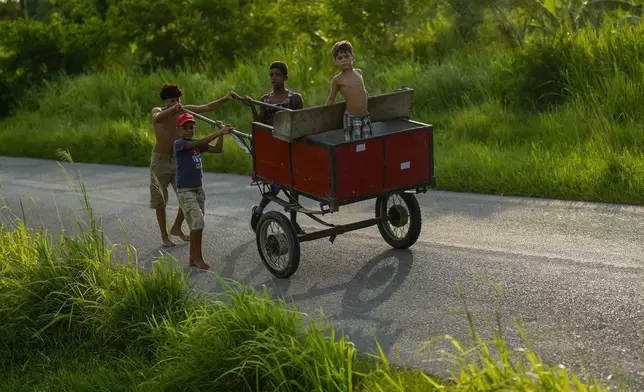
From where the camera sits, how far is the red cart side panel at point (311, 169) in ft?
27.6

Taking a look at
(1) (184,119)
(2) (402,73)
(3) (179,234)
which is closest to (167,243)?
(3) (179,234)

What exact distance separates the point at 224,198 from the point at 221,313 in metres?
6.57

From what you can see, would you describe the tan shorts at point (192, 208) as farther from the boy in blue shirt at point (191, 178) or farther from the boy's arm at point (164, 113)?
the boy's arm at point (164, 113)

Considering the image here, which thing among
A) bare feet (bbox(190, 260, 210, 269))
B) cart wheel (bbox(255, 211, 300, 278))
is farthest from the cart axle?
bare feet (bbox(190, 260, 210, 269))

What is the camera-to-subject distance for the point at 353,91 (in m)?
8.86

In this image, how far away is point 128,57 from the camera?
25.0 meters

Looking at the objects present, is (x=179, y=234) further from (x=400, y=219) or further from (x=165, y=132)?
(x=400, y=219)

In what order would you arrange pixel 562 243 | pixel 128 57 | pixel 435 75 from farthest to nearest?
pixel 128 57 < pixel 435 75 < pixel 562 243

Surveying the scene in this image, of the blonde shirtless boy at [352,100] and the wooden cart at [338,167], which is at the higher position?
the blonde shirtless boy at [352,100]

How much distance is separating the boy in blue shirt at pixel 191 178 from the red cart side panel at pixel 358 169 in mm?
1476

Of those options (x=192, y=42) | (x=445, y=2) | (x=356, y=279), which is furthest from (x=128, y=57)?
(x=356, y=279)

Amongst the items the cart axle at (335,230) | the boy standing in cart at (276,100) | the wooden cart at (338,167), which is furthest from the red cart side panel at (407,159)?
the boy standing in cart at (276,100)

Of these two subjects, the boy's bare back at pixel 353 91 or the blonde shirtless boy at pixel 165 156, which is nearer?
the boy's bare back at pixel 353 91

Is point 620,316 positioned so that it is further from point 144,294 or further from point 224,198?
point 224,198
